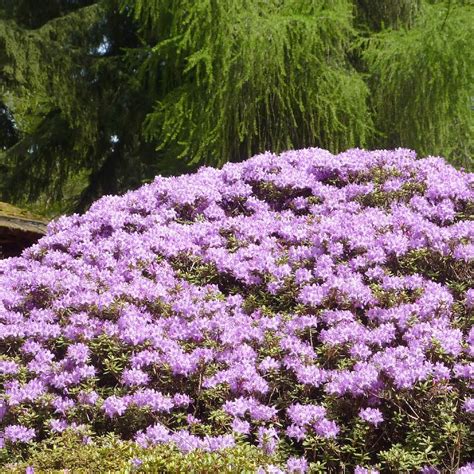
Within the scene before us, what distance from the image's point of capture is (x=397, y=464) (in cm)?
289

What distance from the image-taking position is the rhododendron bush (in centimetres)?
314

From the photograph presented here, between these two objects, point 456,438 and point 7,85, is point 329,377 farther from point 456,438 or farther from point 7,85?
point 7,85

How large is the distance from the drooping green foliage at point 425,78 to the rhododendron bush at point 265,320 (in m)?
5.58

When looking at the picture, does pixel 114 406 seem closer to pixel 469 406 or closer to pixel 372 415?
pixel 372 415

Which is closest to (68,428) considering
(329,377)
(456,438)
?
(329,377)

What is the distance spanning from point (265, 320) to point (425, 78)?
301 inches

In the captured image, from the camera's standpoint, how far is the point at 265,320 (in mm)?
3758

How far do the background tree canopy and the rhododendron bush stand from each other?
500 centimetres

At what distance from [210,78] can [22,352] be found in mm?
6583

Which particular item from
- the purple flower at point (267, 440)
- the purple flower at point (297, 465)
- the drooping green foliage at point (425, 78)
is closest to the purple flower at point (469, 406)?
the purple flower at point (297, 465)

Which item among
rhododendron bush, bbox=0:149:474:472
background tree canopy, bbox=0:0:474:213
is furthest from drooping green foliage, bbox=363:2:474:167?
rhododendron bush, bbox=0:149:474:472

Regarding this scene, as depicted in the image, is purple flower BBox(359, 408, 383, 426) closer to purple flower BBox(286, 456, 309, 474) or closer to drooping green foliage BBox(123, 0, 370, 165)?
purple flower BBox(286, 456, 309, 474)

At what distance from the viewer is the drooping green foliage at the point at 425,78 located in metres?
10.1

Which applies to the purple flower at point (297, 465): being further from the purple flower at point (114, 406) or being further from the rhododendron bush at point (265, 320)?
the purple flower at point (114, 406)
